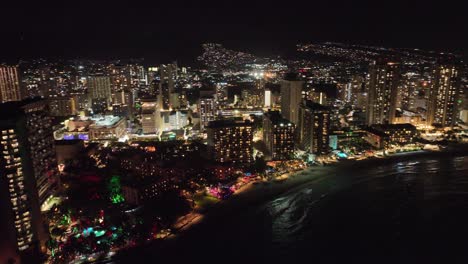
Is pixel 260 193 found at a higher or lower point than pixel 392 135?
lower

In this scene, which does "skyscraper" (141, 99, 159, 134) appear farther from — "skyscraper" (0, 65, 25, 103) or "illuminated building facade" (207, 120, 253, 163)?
"skyscraper" (0, 65, 25, 103)

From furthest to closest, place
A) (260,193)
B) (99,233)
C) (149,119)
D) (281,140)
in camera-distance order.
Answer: (149,119) < (281,140) < (260,193) < (99,233)

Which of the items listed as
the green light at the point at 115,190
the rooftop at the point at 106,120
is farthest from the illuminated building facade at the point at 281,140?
the rooftop at the point at 106,120

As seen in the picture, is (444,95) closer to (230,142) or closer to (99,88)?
(230,142)

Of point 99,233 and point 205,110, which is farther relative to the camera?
point 205,110

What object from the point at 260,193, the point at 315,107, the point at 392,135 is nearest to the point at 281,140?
the point at 315,107

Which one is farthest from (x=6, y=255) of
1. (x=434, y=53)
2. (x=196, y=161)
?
(x=434, y=53)

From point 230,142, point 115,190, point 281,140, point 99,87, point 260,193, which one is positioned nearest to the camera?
point 115,190
